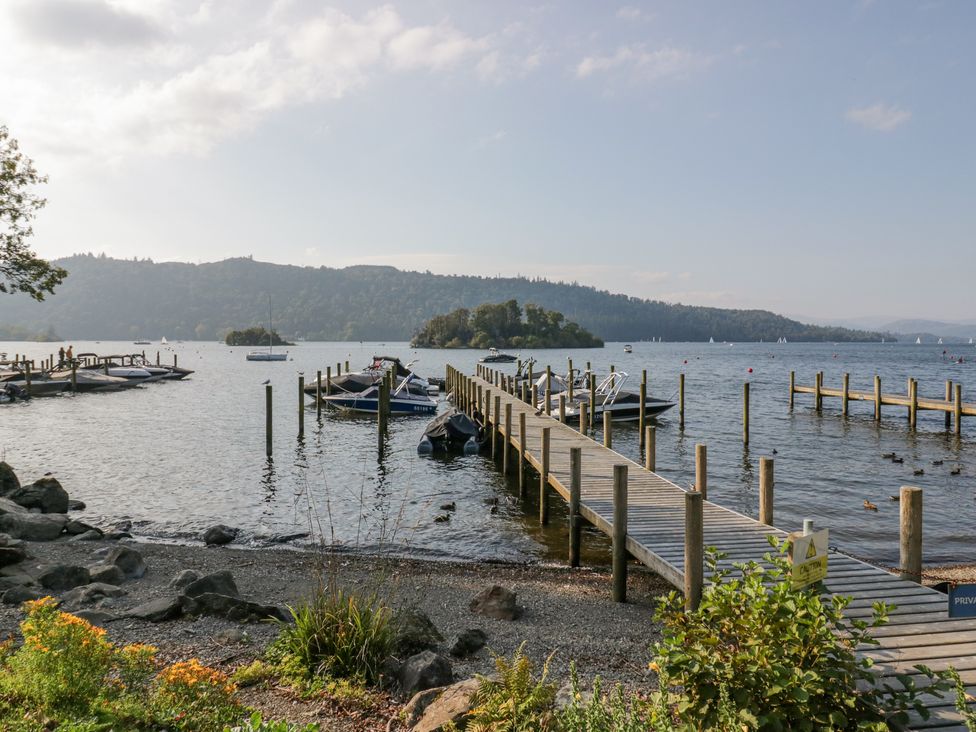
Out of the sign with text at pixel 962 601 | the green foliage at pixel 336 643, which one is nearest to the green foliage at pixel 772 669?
the sign with text at pixel 962 601

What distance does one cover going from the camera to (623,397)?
33.6 meters

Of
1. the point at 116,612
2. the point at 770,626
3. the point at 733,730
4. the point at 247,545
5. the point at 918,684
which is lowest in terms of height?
the point at 247,545

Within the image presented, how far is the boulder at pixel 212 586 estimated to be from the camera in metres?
9.14

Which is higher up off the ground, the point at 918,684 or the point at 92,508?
the point at 918,684

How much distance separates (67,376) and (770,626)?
59248 millimetres

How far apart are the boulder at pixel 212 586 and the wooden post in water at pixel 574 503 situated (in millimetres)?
5703

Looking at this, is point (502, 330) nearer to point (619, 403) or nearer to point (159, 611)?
point (619, 403)

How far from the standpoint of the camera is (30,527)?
13742 millimetres

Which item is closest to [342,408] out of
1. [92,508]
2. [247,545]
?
[92,508]

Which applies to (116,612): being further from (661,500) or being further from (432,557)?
(661,500)

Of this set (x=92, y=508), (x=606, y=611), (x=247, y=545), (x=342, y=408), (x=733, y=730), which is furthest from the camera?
(x=342, y=408)

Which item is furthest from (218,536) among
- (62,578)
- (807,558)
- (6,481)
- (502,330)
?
(502,330)

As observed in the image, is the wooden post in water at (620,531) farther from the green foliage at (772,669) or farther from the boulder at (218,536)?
the boulder at (218,536)

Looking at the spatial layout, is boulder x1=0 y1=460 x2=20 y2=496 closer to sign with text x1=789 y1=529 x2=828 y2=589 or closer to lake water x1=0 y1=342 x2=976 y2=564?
lake water x1=0 y1=342 x2=976 y2=564
